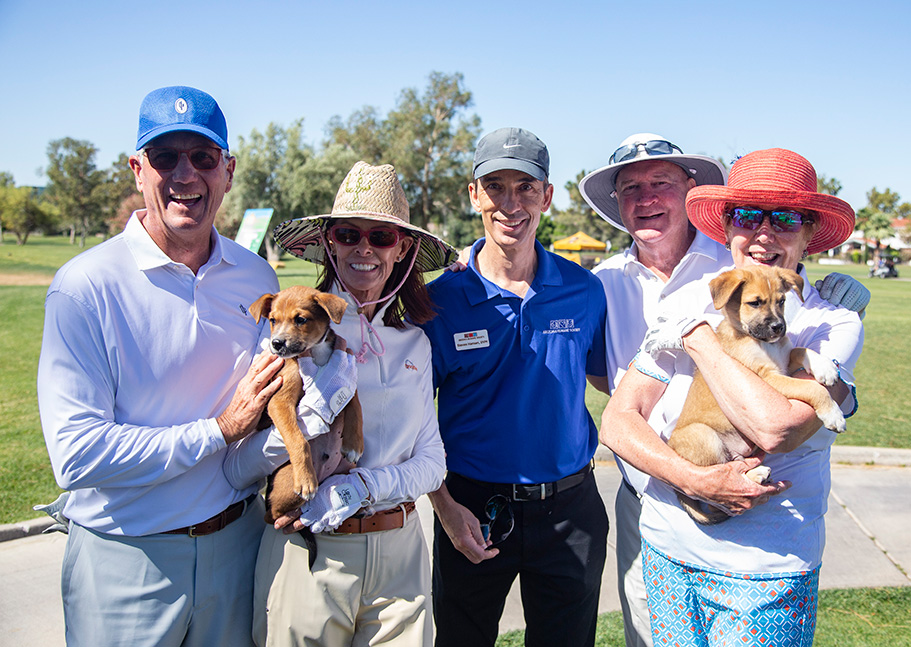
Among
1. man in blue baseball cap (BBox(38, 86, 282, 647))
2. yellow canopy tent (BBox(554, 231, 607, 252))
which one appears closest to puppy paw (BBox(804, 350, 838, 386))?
man in blue baseball cap (BBox(38, 86, 282, 647))

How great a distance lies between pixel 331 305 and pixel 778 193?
1977 millimetres

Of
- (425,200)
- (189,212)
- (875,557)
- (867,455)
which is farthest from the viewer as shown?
(425,200)

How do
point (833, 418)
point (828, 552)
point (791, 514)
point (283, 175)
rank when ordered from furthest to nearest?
point (283, 175)
point (828, 552)
point (791, 514)
point (833, 418)

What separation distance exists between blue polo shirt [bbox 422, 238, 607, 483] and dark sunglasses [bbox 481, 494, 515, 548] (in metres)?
0.12

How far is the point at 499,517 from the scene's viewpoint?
11.0 feet

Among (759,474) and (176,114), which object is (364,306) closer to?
(176,114)

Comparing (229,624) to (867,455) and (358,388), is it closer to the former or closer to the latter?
(358,388)

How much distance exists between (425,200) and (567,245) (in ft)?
59.2

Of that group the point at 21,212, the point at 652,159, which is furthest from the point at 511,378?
the point at 21,212

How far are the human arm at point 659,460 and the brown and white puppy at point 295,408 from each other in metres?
1.16

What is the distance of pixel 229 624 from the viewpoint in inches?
107

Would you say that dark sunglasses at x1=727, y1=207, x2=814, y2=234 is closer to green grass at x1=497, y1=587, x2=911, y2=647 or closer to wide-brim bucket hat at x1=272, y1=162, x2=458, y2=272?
wide-brim bucket hat at x1=272, y1=162, x2=458, y2=272

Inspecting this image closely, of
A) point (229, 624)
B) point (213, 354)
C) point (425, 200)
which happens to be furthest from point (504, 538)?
point (425, 200)

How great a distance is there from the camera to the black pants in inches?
133
